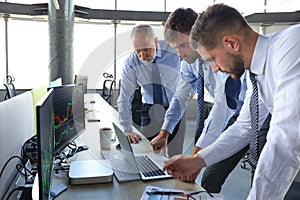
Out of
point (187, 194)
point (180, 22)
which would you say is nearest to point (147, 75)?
point (180, 22)

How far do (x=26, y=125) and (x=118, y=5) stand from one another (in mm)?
7167

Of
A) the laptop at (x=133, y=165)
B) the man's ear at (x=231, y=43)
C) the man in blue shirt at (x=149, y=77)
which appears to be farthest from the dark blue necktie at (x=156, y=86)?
the man's ear at (x=231, y=43)

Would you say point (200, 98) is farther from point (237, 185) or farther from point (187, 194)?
point (237, 185)

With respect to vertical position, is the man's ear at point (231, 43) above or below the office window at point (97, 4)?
below

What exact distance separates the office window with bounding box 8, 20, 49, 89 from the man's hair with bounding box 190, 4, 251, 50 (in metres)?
6.92

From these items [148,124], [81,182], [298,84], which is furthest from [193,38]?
[148,124]

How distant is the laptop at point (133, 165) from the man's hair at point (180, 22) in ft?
2.44

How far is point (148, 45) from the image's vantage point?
7.28 feet

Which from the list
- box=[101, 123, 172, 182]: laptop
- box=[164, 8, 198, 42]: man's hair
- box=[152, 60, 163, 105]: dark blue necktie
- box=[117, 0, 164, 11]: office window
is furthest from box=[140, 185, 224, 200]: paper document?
box=[117, 0, 164, 11]: office window

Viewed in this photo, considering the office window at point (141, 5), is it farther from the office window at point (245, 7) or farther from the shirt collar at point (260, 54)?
the shirt collar at point (260, 54)

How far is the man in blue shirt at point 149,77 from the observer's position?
223 centimetres

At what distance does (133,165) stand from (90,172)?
0.66ft

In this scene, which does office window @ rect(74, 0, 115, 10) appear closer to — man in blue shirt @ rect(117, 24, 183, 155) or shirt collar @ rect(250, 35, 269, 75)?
man in blue shirt @ rect(117, 24, 183, 155)

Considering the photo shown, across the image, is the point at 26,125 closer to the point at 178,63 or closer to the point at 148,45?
the point at 148,45
